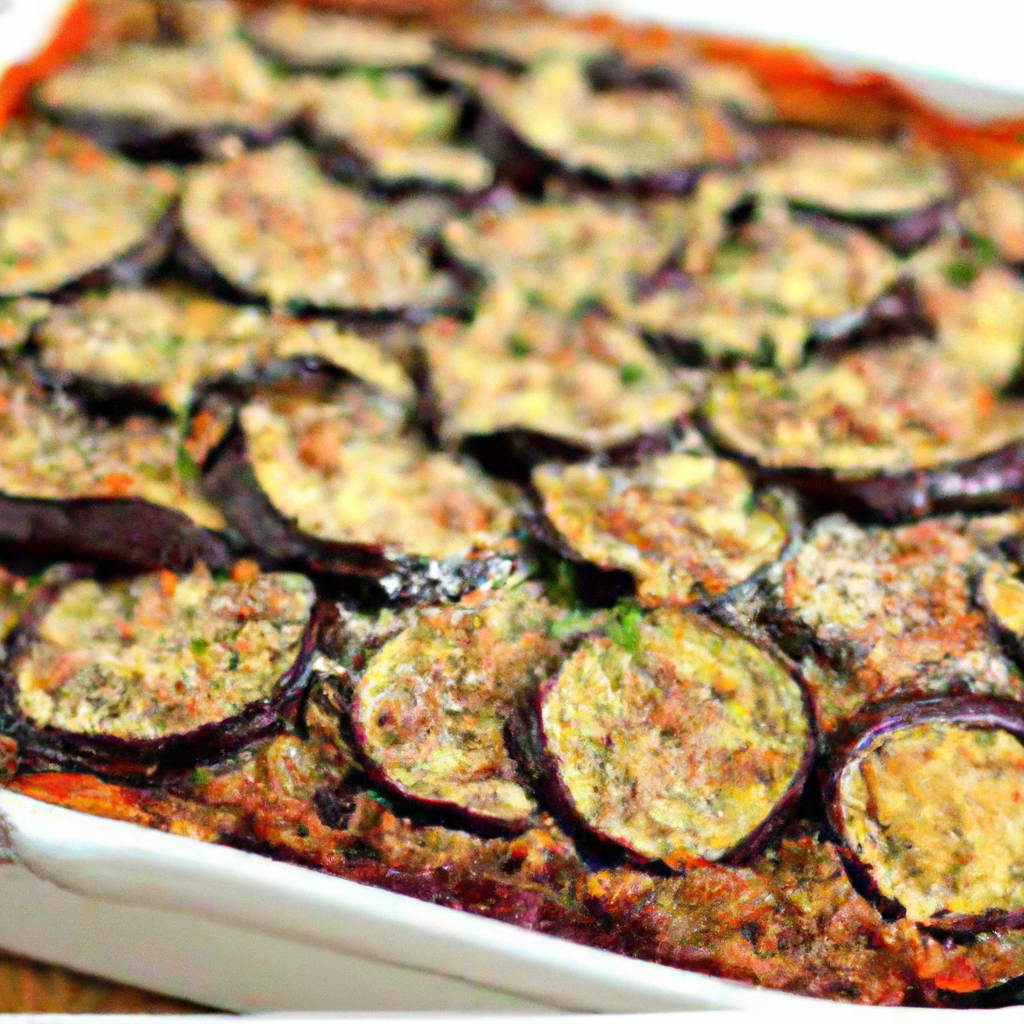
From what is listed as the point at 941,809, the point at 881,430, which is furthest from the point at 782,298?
the point at 941,809

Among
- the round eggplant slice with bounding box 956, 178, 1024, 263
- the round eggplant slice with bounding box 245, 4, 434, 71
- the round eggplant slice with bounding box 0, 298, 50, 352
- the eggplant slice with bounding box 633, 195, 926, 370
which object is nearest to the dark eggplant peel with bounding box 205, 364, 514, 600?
the round eggplant slice with bounding box 0, 298, 50, 352

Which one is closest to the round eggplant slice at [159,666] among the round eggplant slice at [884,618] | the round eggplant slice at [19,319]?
the round eggplant slice at [19,319]

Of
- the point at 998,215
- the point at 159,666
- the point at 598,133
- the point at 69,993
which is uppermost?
the point at 998,215

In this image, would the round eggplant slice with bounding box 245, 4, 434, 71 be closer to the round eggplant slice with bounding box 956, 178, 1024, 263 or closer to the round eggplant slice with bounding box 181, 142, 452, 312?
the round eggplant slice with bounding box 181, 142, 452, 312

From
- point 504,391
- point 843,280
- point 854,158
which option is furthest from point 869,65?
point 504,391

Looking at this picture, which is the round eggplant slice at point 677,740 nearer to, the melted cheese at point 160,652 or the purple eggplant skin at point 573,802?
the purple eggplant skin at point 573,802

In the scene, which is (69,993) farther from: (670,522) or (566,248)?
(566,248)
